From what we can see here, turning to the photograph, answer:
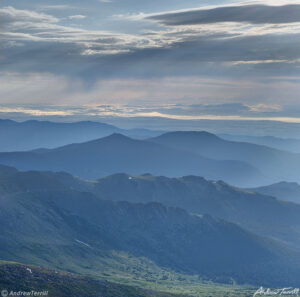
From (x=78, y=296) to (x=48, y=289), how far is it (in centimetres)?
1220

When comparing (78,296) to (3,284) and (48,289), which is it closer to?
(48,289)

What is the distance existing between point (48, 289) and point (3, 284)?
633 inches

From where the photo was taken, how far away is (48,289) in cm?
19312

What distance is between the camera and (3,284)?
614ft

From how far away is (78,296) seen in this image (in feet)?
652

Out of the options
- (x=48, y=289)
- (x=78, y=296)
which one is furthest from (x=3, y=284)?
(x=78, y=296)

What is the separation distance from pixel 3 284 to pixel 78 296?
92.4 feet
